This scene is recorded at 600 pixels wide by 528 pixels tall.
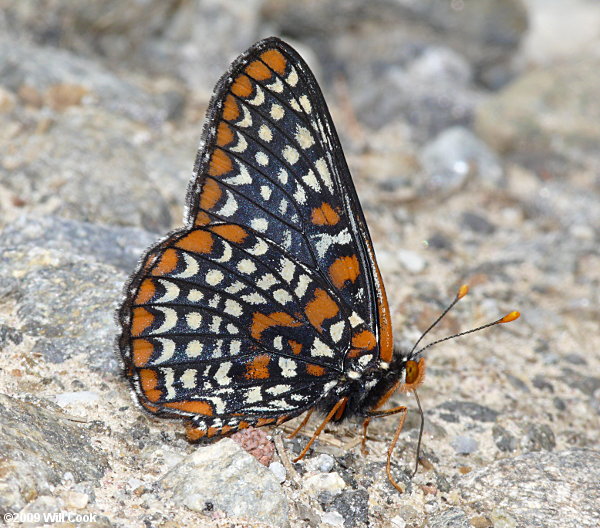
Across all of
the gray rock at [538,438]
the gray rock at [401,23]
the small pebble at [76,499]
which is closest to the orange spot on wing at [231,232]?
the small pebble at [76,499]

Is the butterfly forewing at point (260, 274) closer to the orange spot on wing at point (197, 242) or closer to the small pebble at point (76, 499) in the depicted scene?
the orange spot on wing at point (197, 242)

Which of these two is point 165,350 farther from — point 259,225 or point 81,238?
point 81,238

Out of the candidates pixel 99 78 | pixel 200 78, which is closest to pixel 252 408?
pixel 99 78

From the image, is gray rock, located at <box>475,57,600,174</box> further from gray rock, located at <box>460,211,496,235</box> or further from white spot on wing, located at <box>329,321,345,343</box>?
white spot on wing, located at <box>329,321,345,343</box>

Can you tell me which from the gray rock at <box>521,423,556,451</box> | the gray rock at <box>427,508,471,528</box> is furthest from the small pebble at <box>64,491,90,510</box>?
the gray rock at <box>521,423,556,451</box>

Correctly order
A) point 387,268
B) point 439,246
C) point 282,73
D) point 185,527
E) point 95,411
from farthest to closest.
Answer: point 439,246
point 387,268
point 95,411
point 282,73
point 185,527

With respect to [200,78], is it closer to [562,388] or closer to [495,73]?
[495,73]
